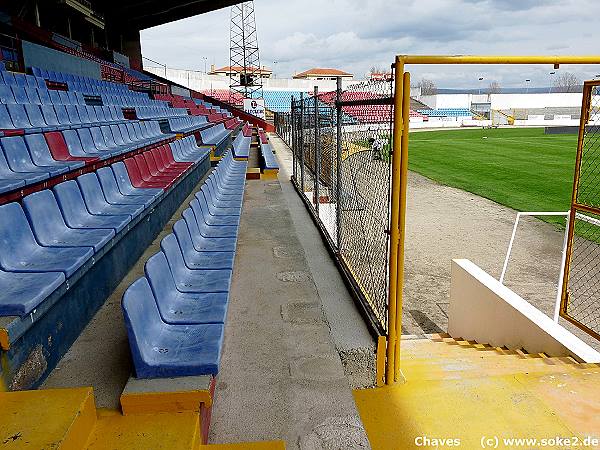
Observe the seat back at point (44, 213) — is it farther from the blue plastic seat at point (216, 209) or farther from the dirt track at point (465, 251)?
the dirt track at point (465, 251)

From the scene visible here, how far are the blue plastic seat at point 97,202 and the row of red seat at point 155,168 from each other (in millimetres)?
754

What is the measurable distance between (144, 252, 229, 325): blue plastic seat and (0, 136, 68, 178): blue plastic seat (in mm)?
1511

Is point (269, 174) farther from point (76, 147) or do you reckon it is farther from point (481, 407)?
point (481, 407)

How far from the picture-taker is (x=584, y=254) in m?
7.54

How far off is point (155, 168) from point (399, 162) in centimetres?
345

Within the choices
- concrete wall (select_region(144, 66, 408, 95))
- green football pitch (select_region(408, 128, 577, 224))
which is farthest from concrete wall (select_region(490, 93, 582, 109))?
green football pitch (select_region(408, 128, 577, 224))

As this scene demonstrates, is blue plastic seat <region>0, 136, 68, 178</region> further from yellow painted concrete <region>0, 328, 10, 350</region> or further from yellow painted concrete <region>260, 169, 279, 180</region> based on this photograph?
yellow painted concrete <region>260, 169, 279, 180</region>

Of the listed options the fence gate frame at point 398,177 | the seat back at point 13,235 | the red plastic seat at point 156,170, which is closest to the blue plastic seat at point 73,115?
the red plastic seat at point 156,170

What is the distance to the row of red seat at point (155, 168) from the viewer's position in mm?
4234

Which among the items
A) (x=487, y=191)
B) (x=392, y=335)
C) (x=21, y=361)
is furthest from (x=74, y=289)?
(x=487, y=191)

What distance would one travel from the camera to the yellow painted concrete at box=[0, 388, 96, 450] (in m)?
1.31

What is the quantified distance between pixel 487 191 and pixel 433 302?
328 inches

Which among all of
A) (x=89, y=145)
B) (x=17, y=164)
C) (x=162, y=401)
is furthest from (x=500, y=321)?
(x=89, y=145)

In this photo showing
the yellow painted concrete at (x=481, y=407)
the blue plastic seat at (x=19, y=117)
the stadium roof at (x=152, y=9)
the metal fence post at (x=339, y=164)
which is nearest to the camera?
the yellow painted concrete at (x=481, y=407)
